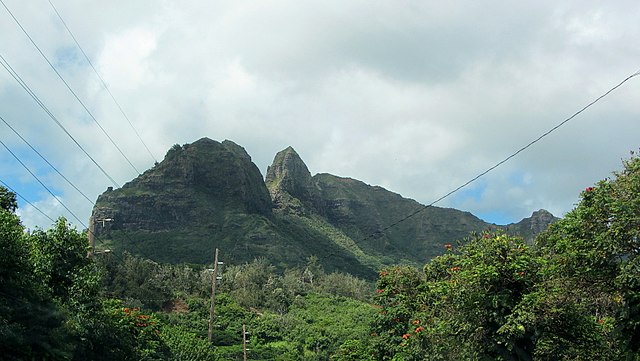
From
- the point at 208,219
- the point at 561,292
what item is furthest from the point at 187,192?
the point at 561,292

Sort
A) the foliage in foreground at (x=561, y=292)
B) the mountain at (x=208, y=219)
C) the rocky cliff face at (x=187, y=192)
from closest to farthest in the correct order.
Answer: the foliage in foreground at (x=561, y=292) → the mountain at (x=208, y=219) → the rocky cliff face at (x=187, y=192)

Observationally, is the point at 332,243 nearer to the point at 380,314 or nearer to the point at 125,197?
the point at 125,197

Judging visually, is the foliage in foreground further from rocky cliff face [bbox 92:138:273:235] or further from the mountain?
rocky cliff face [bbox 92:138:273:235]

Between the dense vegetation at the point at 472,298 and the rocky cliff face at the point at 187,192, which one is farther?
the rocky cliff face at the point at 187,192

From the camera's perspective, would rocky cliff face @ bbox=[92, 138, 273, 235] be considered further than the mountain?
Yes

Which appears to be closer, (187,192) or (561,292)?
(561,292)

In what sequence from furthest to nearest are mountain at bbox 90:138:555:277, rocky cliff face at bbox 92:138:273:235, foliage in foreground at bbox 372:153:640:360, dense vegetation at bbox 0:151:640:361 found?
rocky cliff face at bbox 92:138:273:235 < mountain at bbox 90:138:555:277 < dense vegetation at bbox 0:151:640:361 < foliage in foreground at bbox 372:153:640:360

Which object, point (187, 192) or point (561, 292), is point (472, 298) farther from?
point (187, 192)

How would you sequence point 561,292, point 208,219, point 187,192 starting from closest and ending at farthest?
point 561,292 < point 208,219 < point 187,192

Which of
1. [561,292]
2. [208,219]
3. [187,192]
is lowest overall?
[561,292]

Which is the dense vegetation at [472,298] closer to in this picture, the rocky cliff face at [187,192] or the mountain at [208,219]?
the mountain at [208,219]

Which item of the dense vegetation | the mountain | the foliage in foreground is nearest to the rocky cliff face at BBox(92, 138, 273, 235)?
the mountain

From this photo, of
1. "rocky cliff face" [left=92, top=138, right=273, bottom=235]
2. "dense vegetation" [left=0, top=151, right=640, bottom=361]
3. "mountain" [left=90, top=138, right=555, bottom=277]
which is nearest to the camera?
"dense vegetation" [left=0, top=151, right=640, bottom=361]

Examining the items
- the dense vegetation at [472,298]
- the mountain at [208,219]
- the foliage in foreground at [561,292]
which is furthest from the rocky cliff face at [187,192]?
the foliage in foreground at [561,292]
